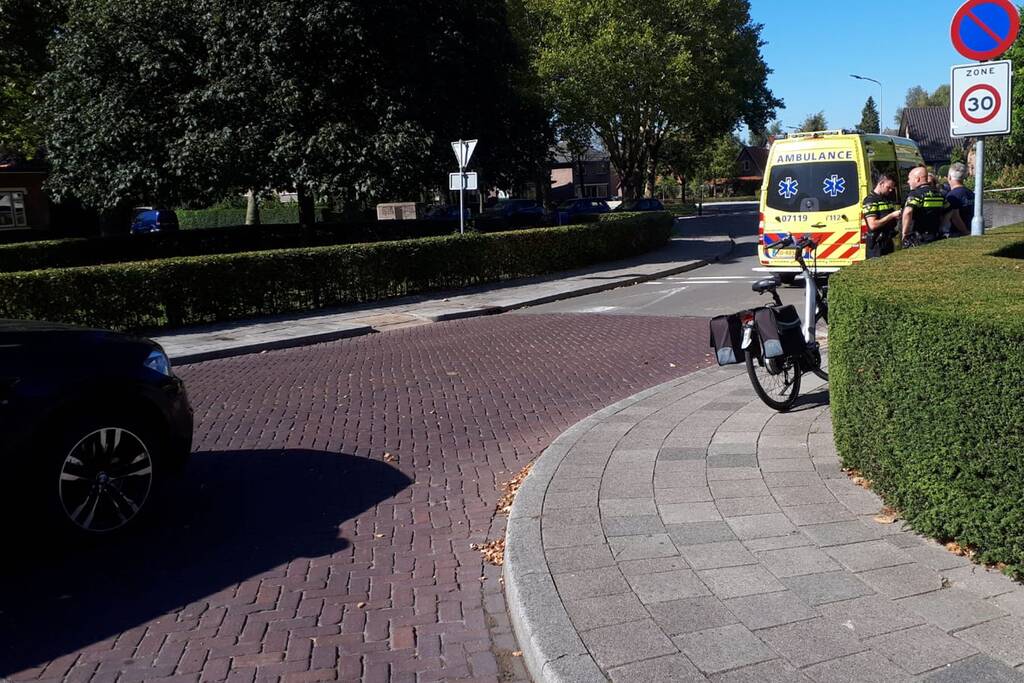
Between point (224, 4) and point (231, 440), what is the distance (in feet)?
56.1

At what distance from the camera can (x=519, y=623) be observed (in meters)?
3.65

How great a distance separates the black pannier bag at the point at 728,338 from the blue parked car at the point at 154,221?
115 ft

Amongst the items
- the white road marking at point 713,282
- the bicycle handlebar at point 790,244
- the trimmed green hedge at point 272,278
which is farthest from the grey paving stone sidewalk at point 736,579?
the white road marking at point 713,282

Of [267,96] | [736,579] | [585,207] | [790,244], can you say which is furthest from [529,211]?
[736,579]

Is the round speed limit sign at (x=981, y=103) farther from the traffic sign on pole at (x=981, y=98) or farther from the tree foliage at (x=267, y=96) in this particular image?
the tree foliage at (x=267, y=96)

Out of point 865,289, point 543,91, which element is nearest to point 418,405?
point 865,289

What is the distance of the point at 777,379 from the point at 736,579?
10.3 ft

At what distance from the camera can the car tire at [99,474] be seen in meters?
4.60

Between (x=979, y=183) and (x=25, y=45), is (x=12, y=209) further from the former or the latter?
(x=979, y=183)

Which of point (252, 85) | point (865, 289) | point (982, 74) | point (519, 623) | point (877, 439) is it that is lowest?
point (519, 623)

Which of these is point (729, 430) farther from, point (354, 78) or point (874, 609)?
point (354, 78)

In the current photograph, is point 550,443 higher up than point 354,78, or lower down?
lower down

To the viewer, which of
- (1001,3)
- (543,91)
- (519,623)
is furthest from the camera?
(543,91)

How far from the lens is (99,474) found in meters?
4.79
